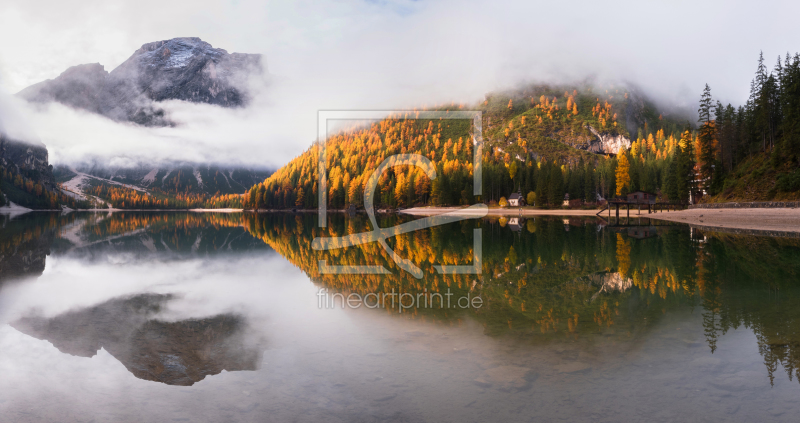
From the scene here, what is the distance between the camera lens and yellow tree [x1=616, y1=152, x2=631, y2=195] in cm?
12238

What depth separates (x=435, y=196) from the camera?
134 metres

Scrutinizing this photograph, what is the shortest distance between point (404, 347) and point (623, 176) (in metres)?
131

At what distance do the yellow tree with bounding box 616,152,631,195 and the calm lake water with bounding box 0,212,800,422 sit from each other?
4473 inches

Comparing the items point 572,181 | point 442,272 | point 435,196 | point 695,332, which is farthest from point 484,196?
point 695,332

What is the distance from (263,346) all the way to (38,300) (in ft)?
32.9

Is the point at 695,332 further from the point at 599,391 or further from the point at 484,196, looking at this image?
the point at 484,196

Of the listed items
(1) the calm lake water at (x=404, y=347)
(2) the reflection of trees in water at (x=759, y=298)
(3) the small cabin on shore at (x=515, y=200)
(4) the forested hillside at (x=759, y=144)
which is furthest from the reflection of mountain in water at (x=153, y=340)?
(3) the small cabin on shore at (x=515, y=200)

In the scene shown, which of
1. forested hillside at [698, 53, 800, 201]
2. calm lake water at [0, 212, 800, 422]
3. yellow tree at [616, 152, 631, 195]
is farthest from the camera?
yellow tree at [616, 152, 631, 195]

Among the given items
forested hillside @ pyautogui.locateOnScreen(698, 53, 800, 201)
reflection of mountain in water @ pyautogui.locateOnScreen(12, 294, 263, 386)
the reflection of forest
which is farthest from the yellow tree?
reflection of mountain in water @ pyautogui.locateOnScreen(12, 294, 263, 386)

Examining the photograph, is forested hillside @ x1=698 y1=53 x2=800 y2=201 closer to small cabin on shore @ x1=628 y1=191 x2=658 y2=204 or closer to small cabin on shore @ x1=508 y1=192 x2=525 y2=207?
small cabin on shore @ x1=628 y1=191 x2=658 y2=204

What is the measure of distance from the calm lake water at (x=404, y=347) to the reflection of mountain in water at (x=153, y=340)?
58 mm

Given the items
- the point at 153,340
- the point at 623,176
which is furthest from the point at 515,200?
the point at 153,340

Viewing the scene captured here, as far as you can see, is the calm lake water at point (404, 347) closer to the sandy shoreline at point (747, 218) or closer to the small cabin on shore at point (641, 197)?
the sandy shoreline at point (747, 218)

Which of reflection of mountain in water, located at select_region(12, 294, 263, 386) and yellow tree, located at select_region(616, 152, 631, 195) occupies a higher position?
yellow tree, located at select_region(616, 152, 631, 195)
